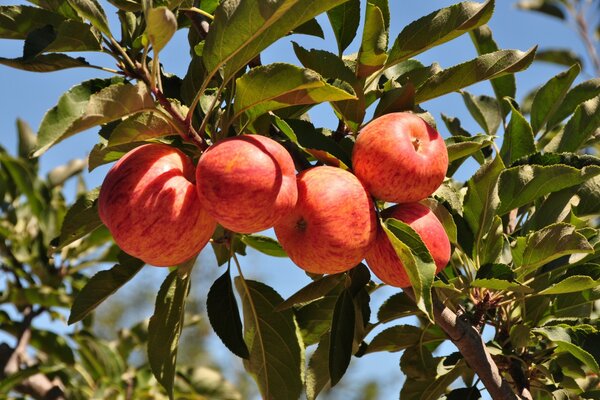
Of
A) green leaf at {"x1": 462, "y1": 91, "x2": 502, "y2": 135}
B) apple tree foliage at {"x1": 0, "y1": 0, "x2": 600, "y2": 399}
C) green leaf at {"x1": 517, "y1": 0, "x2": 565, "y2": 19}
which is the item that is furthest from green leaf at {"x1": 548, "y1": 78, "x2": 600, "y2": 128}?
green leaf at {"x1": 517, "y1": 0, "x2": 565, "y2": 19}

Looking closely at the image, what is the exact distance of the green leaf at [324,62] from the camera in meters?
1.19

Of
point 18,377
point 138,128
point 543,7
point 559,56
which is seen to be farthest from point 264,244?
point 543,7

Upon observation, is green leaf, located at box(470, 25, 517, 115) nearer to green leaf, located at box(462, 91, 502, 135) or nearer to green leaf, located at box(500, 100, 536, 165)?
green leaf, located at box(462, 91, 502, 135)

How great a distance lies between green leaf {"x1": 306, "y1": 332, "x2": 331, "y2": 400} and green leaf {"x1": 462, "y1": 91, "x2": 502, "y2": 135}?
72 centimetres

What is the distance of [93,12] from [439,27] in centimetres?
55

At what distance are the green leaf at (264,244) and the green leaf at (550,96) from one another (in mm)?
661

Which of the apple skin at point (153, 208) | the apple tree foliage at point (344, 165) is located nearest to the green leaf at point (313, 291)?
the apple tree foliage at point (344, 165)

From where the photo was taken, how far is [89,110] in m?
0.93

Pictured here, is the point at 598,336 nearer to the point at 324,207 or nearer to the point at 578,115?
the point at 578,115

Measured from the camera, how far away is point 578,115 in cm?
151

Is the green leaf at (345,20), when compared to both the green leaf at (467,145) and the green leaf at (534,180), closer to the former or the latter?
the green leaf at (467,145)

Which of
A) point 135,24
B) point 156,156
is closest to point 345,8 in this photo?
point 135,24

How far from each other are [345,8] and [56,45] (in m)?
0.52

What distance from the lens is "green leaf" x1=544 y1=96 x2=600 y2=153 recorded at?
4.92 feet
